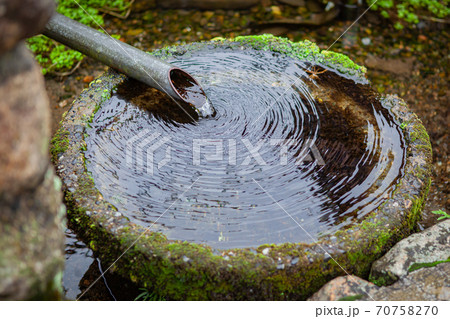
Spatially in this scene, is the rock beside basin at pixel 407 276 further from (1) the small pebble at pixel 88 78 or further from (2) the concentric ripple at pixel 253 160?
(1) the small pebble at pixel 88 78

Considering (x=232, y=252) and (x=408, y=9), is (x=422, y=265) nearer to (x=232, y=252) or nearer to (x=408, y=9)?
(x=232, y=252)

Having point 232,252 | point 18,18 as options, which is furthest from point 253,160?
point 18,18

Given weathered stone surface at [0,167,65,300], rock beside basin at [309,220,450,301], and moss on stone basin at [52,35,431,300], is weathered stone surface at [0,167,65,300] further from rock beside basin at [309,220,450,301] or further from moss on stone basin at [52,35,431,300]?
rock beside basin at [309,220,450,301]

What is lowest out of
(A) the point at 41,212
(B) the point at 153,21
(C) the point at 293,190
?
(B) the point at 153,21

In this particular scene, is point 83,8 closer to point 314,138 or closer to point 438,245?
point 314,138

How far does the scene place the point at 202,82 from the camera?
3.41m

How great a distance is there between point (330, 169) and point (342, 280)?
0.75 m

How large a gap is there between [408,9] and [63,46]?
4.83m

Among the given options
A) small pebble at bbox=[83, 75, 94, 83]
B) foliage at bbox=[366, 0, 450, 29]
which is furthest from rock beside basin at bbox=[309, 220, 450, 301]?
foliage at bbox=[366, 0, 450, 29]

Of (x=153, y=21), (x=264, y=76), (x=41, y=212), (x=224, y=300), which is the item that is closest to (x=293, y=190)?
(x=224, y=300)

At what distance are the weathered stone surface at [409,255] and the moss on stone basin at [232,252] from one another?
0.05 metres

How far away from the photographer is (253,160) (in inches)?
108

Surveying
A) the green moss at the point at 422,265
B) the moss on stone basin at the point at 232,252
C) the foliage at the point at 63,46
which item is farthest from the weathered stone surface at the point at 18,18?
the foliage at the point at 63,46

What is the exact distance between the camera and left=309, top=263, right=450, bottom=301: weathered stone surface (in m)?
2.24
